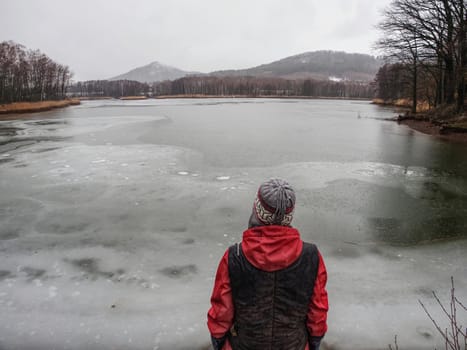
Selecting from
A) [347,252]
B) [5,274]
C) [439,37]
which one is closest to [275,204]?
[347,252]

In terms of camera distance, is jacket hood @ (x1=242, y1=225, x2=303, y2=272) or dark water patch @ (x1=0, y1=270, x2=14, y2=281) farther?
dark water patch @ (x1=0, y1=270, x2=14, y2=281)

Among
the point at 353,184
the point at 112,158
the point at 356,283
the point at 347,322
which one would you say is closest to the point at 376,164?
the point at 353,184

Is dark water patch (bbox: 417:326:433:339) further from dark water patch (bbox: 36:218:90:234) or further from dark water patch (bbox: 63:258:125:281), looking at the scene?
dark water patch (bbox: 36:218:90:234)

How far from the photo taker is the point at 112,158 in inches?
406

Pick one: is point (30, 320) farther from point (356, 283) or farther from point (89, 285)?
point (356, 283)

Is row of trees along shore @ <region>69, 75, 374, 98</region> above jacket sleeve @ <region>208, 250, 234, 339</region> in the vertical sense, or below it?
above

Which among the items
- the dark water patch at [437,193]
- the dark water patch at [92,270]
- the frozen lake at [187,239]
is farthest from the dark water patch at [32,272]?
the dark water patch at [437,193]

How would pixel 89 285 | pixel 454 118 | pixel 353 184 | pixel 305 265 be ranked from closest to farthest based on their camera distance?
pixel 305 265
pixel 89 285
pixel 353 184
pixel 454 118

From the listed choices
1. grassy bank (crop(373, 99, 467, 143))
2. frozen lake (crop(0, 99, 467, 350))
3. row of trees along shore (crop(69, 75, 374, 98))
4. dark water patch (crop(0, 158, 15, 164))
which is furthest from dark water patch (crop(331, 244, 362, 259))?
row of trees along shore (crop(69, 75, 374, 98))

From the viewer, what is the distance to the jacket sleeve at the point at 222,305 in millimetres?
1742

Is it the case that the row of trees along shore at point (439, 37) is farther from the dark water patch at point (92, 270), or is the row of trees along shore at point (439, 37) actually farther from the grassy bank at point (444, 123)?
the dark water patch at point (92, 270)

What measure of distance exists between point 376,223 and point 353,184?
2.32 metres

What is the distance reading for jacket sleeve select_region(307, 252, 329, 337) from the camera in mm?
1774

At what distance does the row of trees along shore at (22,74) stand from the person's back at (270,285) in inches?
2070
